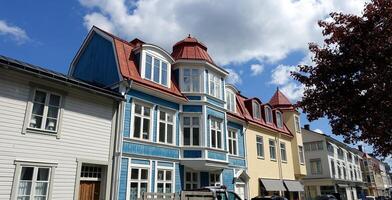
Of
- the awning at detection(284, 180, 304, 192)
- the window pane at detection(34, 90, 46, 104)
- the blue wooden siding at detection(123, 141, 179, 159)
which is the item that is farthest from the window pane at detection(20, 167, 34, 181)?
the awning at detection(284, 180, 304, 192)

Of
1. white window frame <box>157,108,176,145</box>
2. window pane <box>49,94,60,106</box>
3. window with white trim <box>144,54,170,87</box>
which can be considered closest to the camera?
window pane <box>49,94,60,106</box>

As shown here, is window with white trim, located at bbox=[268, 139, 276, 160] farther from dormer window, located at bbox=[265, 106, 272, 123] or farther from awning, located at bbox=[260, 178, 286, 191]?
awning, located at bbox=[260, 178, 286, 191]

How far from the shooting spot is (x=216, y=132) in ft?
69.0

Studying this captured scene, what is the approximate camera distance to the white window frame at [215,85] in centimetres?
2154

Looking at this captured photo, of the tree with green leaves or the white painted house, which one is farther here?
the white painted house

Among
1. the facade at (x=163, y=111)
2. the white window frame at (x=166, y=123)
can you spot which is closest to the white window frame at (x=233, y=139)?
the facade at (x=163, y=111)

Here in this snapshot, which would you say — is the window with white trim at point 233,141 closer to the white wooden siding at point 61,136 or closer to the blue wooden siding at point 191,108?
the blue wooden siding at point 191,108

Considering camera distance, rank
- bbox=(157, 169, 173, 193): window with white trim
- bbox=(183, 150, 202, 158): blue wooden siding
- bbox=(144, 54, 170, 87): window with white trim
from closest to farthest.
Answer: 1. bbox=(157, 169, 173, 193): window with white trim
2. bbox=(144, 54, 170, 87): window with white trim
3. bbox=(183, 150, 202, 158): blue wooden siding

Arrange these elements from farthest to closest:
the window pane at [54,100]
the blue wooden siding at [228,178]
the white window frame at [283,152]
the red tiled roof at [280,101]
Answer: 1. the red tiled roof at [280,101]
2. the white window frame at [283,152]
3. the blue wooden siding at [228,178]
4. the window pane at [54,100]

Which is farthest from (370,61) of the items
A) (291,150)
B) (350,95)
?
(291,150)

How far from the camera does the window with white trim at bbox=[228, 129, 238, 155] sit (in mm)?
24084

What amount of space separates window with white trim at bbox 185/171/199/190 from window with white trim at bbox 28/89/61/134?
908 centimetres

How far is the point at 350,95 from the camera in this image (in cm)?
909

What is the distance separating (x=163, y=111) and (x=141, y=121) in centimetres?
194
